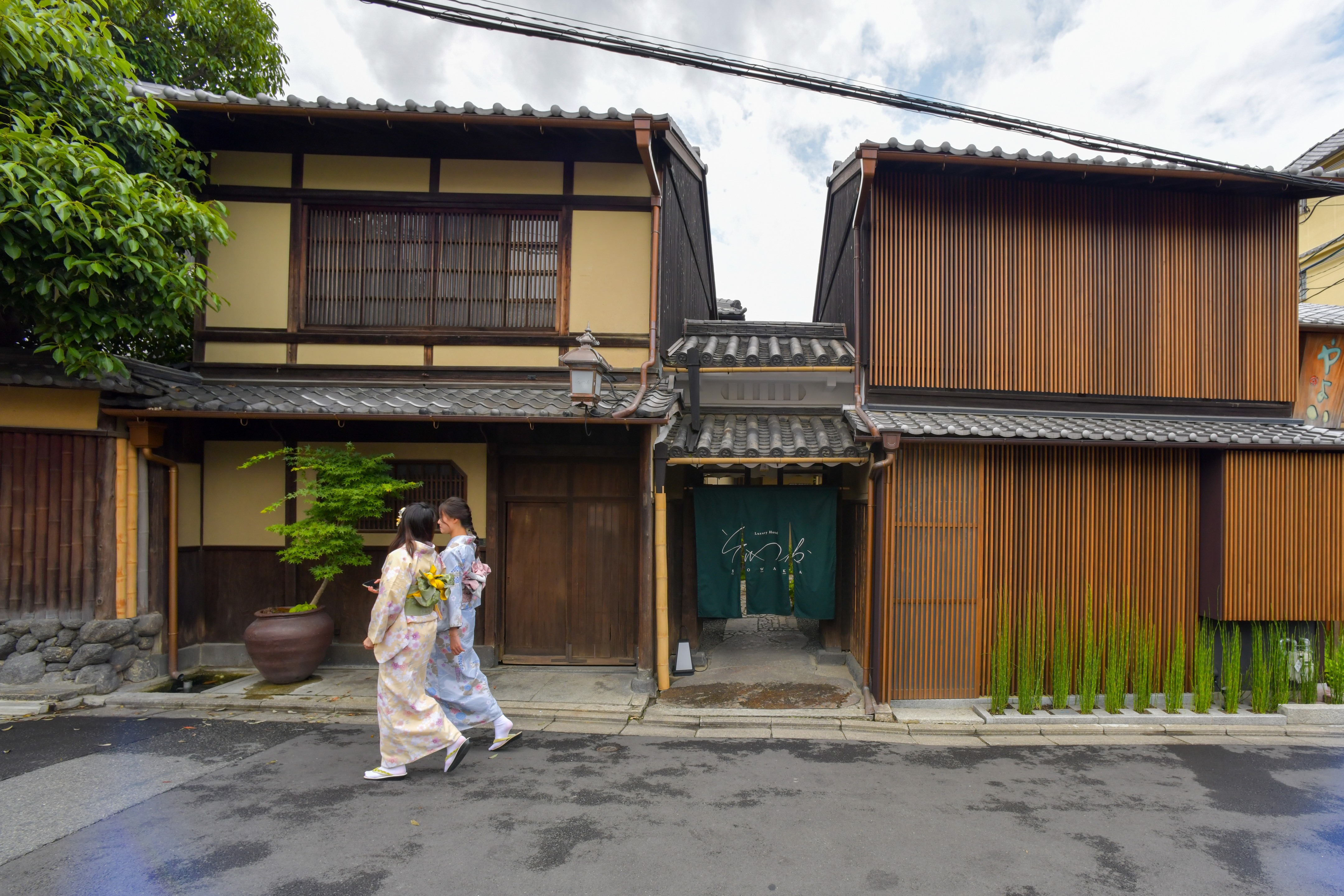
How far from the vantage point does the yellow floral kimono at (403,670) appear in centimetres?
509

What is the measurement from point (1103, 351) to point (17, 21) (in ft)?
38.8

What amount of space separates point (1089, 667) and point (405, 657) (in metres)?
6.90

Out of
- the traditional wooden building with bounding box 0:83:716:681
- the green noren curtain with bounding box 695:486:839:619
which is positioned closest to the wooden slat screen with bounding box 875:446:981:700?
the green noren curtain with bounding box 695:486:839:619

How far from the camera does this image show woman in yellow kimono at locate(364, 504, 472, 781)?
5098mm

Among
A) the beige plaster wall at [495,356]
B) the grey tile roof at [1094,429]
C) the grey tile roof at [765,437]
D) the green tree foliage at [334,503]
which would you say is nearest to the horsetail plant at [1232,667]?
the grey tile roof at [1094,429]

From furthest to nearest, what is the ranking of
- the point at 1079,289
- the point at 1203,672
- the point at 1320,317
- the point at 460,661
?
the point at 1320,317 < the point at 1079,289 < the point at 1203,672 < the point at 460,661

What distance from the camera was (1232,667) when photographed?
7062 mm

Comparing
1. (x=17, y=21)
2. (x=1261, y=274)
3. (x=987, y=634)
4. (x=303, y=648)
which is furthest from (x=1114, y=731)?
(x=17, y=21)

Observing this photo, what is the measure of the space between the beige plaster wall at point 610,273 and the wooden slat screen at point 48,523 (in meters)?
5.76

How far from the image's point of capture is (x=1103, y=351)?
8.16 metres

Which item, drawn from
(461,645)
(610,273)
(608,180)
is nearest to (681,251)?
(608,180)

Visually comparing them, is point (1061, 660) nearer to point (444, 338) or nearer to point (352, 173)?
point (444, 338)

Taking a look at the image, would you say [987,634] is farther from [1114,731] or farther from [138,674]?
[138,674]

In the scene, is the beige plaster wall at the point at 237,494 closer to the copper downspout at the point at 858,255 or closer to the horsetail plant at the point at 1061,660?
the copper downspout at the point at 858,255
